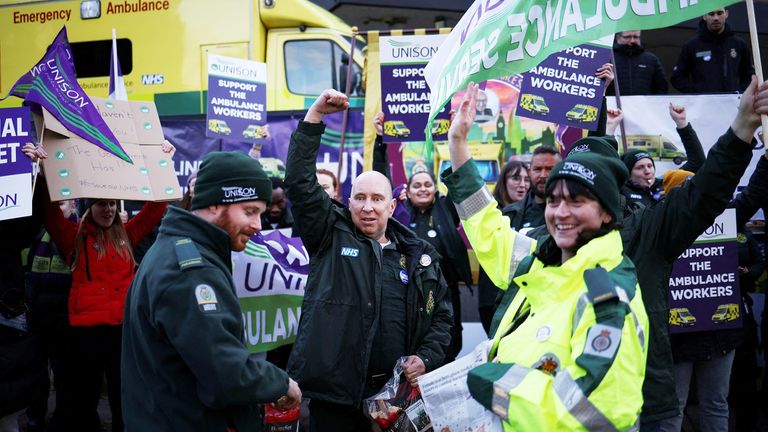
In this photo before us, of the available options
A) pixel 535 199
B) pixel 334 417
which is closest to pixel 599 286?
pixel 334 417

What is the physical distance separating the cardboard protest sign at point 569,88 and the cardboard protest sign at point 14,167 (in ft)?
11.6

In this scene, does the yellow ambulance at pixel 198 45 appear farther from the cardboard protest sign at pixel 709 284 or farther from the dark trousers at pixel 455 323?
the cardboard protest sign at pixel 709 284

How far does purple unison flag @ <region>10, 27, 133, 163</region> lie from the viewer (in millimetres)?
5344

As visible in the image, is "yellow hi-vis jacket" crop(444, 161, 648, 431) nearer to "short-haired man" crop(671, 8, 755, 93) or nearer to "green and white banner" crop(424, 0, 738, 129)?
"green and white banner" crop(424, 0, 738, 129)

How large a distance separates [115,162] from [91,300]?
939mm

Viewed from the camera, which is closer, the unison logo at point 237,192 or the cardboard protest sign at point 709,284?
the unison logo at point 237,192

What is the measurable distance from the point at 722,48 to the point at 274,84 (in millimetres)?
5356

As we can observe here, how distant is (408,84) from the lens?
7145mm

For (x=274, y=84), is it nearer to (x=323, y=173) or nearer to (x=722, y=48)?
(x=323, y=173)

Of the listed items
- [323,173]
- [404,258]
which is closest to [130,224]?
[323,173]

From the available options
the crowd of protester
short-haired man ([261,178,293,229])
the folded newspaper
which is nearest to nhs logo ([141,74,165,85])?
short-haired man ([261,178,293,229])

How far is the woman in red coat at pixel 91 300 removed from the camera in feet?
18.3

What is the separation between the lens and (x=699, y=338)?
18.5ft

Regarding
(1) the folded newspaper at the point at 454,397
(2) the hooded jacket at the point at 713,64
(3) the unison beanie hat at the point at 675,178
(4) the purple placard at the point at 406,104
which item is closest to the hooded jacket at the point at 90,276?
(4) the purple placard at the point at 406,104
